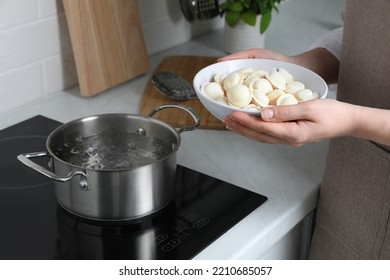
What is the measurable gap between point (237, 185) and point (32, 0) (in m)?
0.56

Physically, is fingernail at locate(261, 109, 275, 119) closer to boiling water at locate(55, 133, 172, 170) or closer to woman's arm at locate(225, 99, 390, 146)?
woman's arm at locate(225, 99, 390, 146)

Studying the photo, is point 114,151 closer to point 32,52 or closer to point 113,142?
point 113,142

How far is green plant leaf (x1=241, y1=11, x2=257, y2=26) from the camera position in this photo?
152cm

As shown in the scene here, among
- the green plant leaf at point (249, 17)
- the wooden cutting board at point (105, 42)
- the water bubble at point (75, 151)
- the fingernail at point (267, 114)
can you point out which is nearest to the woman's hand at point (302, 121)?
the fingernail at point (267, 114)

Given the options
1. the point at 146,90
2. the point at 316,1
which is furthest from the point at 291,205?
the point at 316,1

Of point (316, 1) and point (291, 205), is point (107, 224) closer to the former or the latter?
point (291, 205)

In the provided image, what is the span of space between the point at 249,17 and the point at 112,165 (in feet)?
2.46

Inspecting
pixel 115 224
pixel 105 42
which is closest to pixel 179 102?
pixel 105 42

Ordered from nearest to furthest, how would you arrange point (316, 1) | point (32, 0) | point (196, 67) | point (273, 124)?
point (273, 124) → point (32, 0) → point (196, 67) → point (316, 1)

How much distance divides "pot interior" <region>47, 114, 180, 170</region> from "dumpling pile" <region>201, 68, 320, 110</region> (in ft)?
0.33

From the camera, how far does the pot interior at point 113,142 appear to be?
0.92 m

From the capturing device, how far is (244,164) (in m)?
1.09

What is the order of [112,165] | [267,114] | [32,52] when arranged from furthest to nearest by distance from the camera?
1. [32,52]
2. [112,165]
3. [267,114]

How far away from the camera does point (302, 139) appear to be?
0.81 metres
